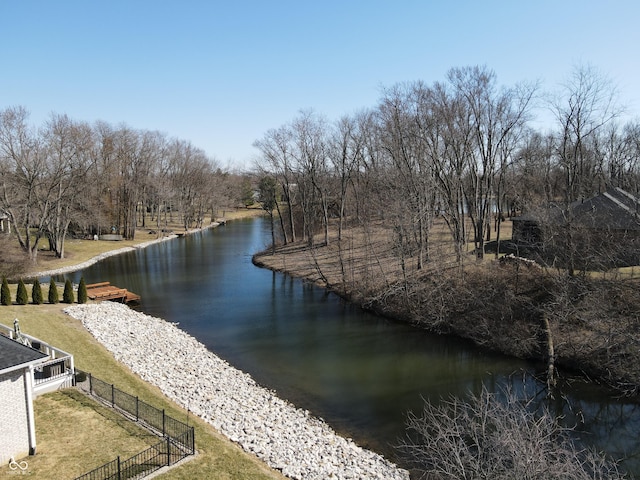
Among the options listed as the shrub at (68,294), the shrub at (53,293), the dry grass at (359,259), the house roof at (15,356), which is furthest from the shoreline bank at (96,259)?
the house roof at (15,356)

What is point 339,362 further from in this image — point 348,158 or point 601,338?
point 348,158

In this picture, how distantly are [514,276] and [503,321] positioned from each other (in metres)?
3.22

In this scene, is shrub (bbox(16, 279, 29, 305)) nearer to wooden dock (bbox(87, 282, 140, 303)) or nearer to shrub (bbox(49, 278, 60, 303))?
shrub (bbox(49, 278, 60, 303))

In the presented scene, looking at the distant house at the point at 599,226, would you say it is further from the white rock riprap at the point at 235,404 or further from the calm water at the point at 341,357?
the white rock riprap at the point at 235,404

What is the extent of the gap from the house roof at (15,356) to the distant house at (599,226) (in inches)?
918

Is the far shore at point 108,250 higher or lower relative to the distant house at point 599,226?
lower

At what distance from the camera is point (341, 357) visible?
842 inches

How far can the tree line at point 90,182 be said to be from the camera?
40750 mm

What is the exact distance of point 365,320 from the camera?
27.2 m

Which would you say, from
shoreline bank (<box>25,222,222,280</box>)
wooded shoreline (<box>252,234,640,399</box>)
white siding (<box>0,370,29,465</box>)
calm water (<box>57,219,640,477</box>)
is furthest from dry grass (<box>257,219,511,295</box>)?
white siding (<box>0,370,29,465</box>)

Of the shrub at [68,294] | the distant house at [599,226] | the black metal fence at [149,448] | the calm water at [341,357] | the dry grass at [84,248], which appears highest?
the distant house at [599,226]

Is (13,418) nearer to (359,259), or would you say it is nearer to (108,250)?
(359,259)

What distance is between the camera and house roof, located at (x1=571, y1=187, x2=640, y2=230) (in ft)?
92.3

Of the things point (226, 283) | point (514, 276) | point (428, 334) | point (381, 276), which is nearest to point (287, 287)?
point (226, 283)
